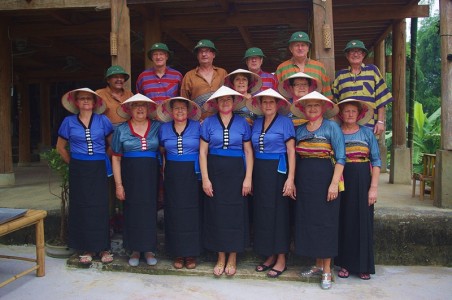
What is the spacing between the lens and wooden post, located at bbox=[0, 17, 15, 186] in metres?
6.55

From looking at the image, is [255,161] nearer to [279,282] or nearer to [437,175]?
[279,282]

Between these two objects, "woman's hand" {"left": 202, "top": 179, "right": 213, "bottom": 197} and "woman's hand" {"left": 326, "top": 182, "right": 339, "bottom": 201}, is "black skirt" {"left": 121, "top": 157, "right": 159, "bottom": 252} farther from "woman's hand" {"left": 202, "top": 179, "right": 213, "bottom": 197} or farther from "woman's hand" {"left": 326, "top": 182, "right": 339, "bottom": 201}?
"woman's hand" {"left": 326, "top": 182, "right": 339, "bottom": 201}

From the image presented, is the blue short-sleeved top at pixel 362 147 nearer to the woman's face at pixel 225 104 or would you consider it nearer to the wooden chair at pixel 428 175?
the woman's face at pixel 225 104

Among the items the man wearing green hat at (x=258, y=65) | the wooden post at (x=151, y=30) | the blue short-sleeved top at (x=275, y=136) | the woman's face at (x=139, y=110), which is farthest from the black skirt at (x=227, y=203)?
the wooden post at (x=151, y=30)

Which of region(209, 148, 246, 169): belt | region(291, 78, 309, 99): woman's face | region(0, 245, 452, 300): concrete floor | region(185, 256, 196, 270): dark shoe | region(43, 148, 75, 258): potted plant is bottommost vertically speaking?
region(0, 245, 452, 300): concrete floor

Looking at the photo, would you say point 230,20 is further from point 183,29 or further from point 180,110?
point 180,110

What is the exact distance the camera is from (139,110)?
12.3 feet

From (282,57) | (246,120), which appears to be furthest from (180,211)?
(282,57)

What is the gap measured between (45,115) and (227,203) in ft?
29.2

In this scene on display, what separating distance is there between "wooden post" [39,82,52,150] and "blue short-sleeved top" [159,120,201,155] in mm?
8485

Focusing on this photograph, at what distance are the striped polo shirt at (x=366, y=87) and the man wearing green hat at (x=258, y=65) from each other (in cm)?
68

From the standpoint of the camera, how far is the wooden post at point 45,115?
11.1 metres

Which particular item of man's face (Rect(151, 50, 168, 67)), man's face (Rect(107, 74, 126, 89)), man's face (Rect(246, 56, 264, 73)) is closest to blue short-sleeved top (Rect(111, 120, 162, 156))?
man's face (Rect(107, 74, 126, 89))

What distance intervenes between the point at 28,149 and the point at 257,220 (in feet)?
27.4
